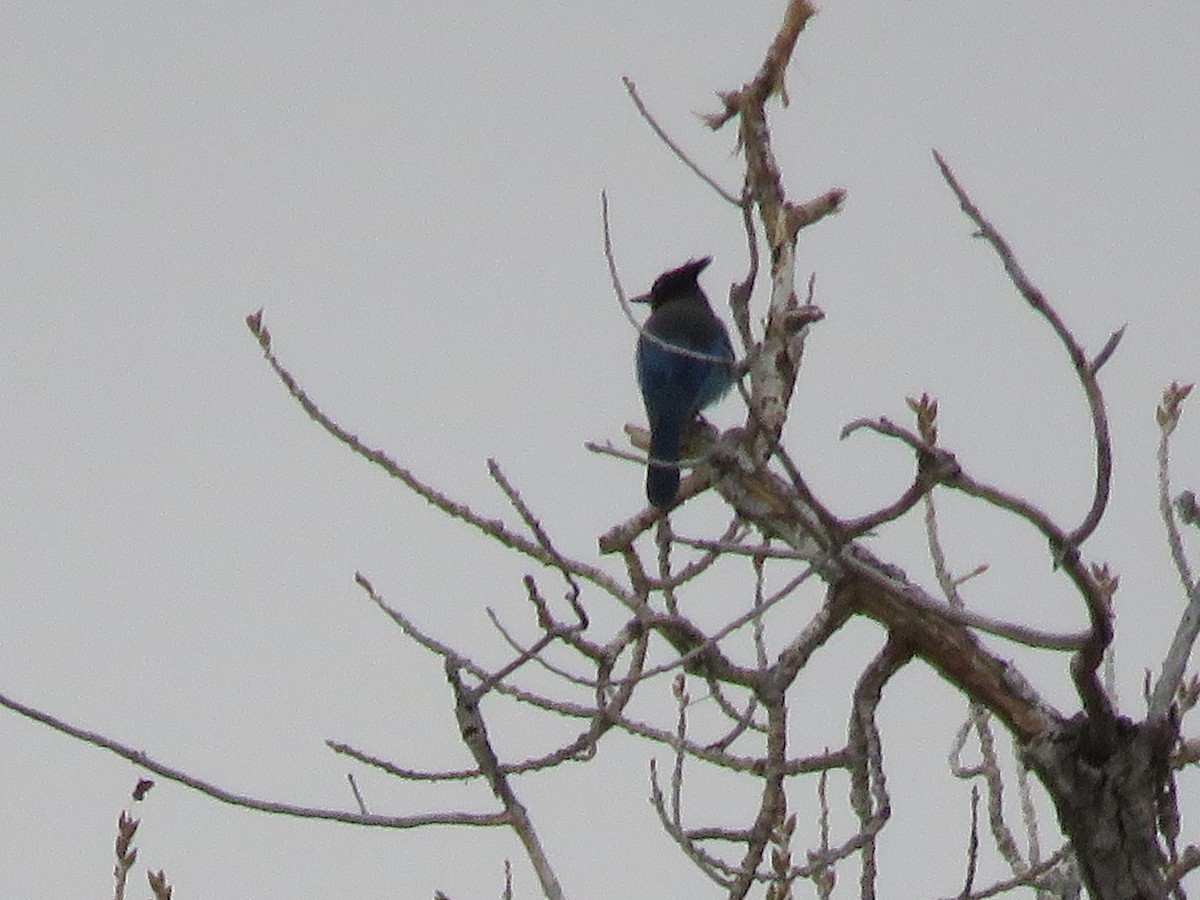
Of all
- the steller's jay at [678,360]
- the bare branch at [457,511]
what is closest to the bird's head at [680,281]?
the steller's jay at [678,360]

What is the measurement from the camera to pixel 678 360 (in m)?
7.80

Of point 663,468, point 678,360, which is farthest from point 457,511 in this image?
point 678,360

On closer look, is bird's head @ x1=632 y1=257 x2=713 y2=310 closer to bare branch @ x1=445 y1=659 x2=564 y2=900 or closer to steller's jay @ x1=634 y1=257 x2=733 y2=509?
steller's jay @ x1=634 y1=257 x2=733 y2=509

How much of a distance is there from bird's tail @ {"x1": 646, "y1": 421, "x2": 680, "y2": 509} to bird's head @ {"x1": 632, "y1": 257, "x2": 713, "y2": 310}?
151cm

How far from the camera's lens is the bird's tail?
433 cm

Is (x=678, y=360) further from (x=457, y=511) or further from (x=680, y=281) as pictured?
(x=457, y=511)

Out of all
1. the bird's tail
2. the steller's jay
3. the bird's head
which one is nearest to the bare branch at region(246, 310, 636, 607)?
the bird's tail

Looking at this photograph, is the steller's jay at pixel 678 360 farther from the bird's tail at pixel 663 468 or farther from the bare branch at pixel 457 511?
the bare branch at pixel 457 511

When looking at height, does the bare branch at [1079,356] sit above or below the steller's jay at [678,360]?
below

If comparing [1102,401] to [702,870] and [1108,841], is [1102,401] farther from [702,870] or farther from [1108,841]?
[702,870]

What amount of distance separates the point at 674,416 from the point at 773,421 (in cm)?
353

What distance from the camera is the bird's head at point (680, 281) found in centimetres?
889

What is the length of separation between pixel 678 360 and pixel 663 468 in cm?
372

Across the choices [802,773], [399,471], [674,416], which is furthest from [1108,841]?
[674,416]
